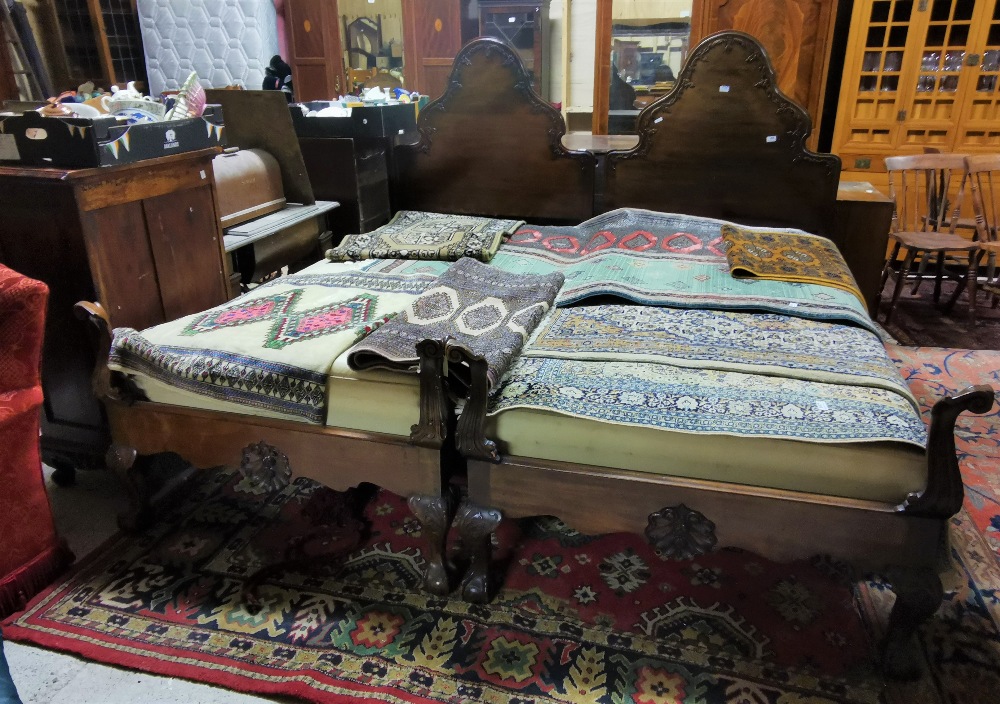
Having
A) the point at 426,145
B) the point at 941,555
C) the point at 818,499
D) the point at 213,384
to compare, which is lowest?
the point at 941,555

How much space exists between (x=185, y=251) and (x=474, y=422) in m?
1.19

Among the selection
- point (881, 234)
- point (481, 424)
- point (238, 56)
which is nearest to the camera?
point (481, 424)

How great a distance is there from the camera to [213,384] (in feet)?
5.73

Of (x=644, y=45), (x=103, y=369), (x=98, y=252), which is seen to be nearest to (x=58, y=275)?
(x=98, y=252)

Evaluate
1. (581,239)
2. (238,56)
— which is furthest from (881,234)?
(238,56)

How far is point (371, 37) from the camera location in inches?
206

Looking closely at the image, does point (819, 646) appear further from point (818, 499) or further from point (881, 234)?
point (881, 234)

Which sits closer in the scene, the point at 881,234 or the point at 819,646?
the point at 819,646

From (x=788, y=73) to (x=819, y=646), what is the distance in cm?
355

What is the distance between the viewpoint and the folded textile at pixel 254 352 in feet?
5.62

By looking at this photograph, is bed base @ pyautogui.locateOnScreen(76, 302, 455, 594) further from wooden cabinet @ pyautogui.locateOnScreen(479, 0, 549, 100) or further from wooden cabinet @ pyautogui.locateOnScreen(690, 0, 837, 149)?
wooden cabinet @ pyautogui.locateOnScreen(690, 0, 837, 149)

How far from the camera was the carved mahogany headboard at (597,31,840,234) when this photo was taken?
291 cm

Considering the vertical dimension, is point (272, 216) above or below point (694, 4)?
below

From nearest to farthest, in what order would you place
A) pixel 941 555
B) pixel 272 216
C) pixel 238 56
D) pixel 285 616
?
pixel 941 555
pixel 285 616
pixel 272 216
pixel 238 56
